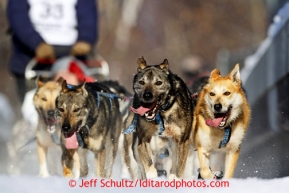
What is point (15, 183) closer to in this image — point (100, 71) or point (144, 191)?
point (144, 191)

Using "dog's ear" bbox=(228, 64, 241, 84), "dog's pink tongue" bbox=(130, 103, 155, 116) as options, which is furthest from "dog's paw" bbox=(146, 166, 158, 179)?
"dog's ear" bbox=(228, 64, 241, 84)

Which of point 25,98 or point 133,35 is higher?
point 133,35

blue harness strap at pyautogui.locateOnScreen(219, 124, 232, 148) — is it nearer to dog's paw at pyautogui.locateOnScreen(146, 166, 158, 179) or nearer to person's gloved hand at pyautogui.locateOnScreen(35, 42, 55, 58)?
dog's paw at pyautogui.locateOnScreen(146, 166, 158, 179)

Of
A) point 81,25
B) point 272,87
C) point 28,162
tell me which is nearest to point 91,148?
point 28,162

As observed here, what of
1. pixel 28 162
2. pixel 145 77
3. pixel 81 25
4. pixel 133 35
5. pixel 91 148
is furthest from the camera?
pixel 133 35

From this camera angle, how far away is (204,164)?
568 centimetres

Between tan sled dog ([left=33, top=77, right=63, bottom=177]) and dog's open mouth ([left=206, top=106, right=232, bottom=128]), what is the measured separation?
1.62 m

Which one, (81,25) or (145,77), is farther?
(81,25)

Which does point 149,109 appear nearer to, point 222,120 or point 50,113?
point 222,120

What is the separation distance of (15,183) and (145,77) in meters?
1.30

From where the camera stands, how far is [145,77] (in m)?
5.70

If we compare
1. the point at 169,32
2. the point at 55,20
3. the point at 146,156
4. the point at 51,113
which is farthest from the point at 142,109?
the point at 169,32

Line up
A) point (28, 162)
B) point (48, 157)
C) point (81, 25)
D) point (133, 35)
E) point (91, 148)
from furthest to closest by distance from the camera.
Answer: point (133, 35) → point (81, 25) → point (28, 162) → point (48, 157) → point (91, 148)

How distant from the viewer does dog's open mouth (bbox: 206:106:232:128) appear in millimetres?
5625
